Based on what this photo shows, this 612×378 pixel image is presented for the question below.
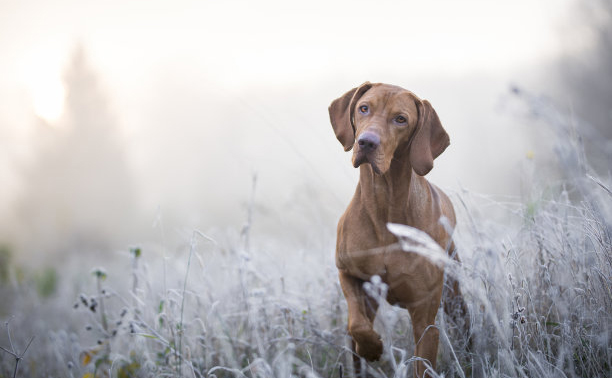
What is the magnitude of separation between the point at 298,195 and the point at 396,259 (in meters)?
2.94

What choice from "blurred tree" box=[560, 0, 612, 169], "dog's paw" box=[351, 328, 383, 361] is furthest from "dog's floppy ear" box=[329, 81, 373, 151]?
"blurred tree" box=[560, 0, 612, 169]

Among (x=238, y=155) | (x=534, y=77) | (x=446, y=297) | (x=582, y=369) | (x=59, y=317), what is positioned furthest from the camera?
(x=534, y=77)

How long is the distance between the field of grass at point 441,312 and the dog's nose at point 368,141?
55 cm

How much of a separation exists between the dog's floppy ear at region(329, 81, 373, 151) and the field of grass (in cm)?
68

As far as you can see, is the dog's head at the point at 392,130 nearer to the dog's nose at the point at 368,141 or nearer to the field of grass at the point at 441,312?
the dog's nose at the point at 368,141

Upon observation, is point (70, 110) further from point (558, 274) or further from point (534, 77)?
point (558, 274)

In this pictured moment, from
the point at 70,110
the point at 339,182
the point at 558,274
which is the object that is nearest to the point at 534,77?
the point at 339,182

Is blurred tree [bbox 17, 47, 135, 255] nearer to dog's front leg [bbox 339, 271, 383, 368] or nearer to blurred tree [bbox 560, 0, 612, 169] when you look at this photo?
blurred tree [bbox 560, 0, 612, 169]

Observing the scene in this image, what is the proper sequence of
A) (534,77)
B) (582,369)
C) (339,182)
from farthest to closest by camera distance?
(534,77)
(339,182)
(582,369)

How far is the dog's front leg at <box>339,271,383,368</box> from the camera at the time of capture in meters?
2.10

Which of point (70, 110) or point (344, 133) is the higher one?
point (344, 133)

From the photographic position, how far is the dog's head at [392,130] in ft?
6.68

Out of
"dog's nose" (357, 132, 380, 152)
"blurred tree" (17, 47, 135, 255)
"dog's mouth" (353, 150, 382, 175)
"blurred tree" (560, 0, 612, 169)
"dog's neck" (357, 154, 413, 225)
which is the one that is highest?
"blurred tree" (560, 0, 612, 169)

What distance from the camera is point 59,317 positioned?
25.0 ft
